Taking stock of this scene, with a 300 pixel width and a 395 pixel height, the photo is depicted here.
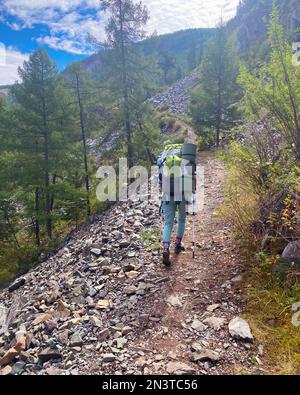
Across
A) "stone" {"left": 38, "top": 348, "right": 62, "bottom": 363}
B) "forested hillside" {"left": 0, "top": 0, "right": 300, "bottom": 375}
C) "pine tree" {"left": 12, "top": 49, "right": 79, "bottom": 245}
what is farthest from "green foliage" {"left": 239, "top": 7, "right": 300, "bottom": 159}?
"pine tree" {"left": 12, "top": 49, "right": 79, "bottom": 245}

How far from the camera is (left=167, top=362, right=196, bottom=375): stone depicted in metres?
3.70

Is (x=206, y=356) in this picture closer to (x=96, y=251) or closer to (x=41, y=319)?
(x=41, y=319)

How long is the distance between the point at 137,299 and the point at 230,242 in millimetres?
2388

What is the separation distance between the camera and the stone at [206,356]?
3.86 meters

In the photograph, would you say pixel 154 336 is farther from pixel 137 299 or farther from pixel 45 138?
pixel 45 138

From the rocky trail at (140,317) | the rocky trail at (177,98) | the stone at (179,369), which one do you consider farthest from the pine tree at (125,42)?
the rocky trail at (177,98)

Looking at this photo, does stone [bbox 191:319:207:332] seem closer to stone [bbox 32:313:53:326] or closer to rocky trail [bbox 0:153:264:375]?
rocky trail [bbox 0:153:264:375]

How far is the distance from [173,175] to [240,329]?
9.46ft

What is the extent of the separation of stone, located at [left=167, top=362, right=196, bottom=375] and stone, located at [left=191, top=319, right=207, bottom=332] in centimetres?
67

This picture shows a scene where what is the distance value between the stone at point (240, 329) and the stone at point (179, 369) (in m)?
0.78

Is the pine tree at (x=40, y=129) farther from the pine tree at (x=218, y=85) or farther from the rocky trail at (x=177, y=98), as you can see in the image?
the rocky trail at (x=177, y=98)

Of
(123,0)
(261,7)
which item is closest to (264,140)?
(123,0)

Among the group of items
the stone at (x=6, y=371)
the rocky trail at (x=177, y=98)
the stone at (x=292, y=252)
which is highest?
the rocky trail at (x=177, y=98)

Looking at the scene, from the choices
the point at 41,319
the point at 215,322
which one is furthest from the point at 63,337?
the point at 215,322
